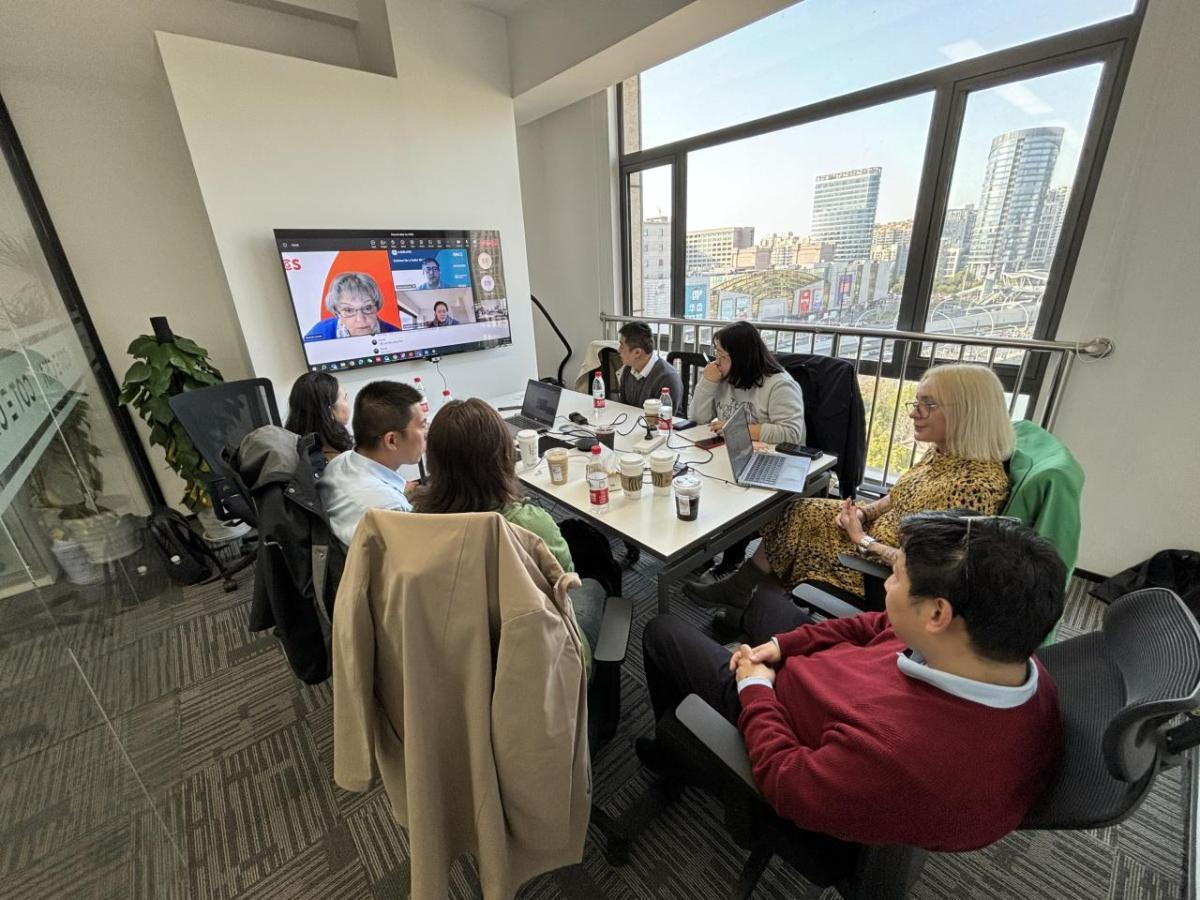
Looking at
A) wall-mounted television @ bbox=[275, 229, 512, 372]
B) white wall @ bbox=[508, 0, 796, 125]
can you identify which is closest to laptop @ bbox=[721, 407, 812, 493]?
white wall @ bbox=[508, 0, 796, 125]

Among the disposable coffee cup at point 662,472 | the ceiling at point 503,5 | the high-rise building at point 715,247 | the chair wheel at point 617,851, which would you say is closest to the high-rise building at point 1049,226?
the high-rise building at point 715,247

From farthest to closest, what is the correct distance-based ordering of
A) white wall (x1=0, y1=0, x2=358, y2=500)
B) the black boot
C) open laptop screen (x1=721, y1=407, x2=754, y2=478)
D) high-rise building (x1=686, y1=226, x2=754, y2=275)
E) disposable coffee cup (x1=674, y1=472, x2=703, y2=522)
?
1. high-rise building (x1=686, y1=226, x2=754, y2=275)
2. white wall (x1=0, y1=0, x2=358, y2=500)
3. the black boot
4. open laptop screen (x1=721, y1=407, x2=754, y2=478)
5. disposable coffee cup (x1=674, y1=472, x2=703, y2=522)

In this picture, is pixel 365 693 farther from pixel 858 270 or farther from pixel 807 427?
pixel 858 270

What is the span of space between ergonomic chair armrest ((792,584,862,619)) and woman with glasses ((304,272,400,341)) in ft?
9.27

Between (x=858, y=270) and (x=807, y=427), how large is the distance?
1215 mm

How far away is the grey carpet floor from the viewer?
93 centimetres

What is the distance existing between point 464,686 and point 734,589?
1.46m

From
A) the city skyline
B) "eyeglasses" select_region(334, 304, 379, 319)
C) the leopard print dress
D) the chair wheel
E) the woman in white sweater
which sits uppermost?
the city skyline

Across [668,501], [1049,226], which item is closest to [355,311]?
[668,501]

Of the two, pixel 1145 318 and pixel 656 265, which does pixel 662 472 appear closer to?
pixel 1145 318

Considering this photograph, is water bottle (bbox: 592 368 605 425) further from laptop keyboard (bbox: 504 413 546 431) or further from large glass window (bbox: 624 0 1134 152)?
large glass window (bbox: 624 0 1134 152)

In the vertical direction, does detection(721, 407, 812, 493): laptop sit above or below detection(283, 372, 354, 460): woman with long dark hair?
below

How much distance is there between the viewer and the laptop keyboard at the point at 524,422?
2562 mm

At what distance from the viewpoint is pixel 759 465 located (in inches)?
74.1
